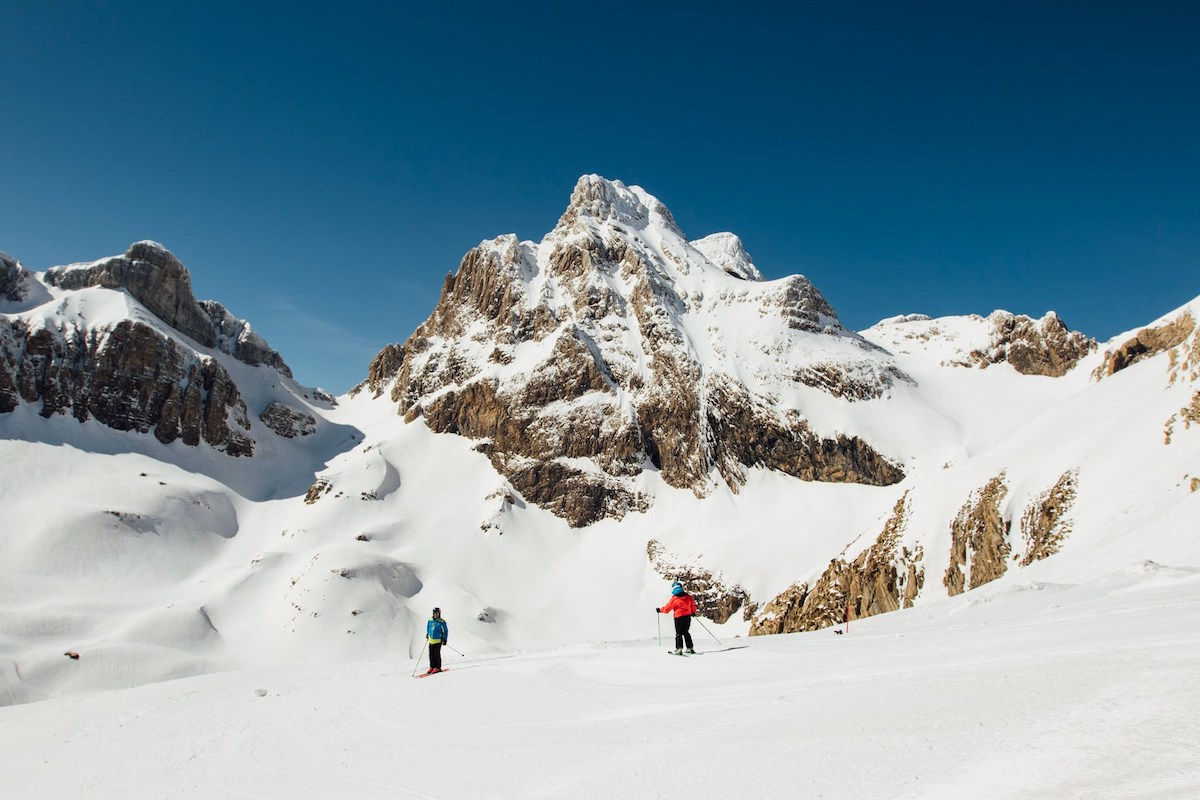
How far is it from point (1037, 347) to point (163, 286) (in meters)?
165

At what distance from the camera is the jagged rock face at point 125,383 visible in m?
98.1

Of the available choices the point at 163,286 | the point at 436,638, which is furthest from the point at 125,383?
the point at 436,638

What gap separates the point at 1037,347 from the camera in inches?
4567

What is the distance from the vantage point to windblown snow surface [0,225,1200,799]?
17.9ft

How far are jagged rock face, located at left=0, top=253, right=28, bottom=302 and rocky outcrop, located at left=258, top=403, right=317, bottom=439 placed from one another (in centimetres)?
4212

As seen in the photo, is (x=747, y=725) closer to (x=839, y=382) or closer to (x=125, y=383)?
(x=839, y=382)

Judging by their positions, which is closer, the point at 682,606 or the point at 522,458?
the point at 682,606

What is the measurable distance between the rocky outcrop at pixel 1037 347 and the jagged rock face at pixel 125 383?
141m

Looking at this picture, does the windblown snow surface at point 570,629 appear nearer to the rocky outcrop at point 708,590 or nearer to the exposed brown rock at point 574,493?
the rocky outcrop at point 708,590

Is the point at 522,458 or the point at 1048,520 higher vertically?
the point at 522,458

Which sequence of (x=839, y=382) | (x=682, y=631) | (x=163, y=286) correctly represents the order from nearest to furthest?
(x=682, y=631), (x=839, y=382), (x=163, y=286)

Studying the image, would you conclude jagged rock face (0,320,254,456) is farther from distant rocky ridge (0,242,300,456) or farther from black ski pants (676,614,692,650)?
black ski pants (676,614,692,650)

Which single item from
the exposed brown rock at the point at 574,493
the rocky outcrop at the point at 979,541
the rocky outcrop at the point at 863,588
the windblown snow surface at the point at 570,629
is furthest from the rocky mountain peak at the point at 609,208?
the rocky outcrop at the point at 979,541

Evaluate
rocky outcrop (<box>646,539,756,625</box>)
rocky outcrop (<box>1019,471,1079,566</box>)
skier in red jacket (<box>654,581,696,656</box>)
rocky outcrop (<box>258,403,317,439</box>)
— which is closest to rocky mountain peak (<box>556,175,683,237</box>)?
rocky outcrop (<box>258,403,317,439</box>)
